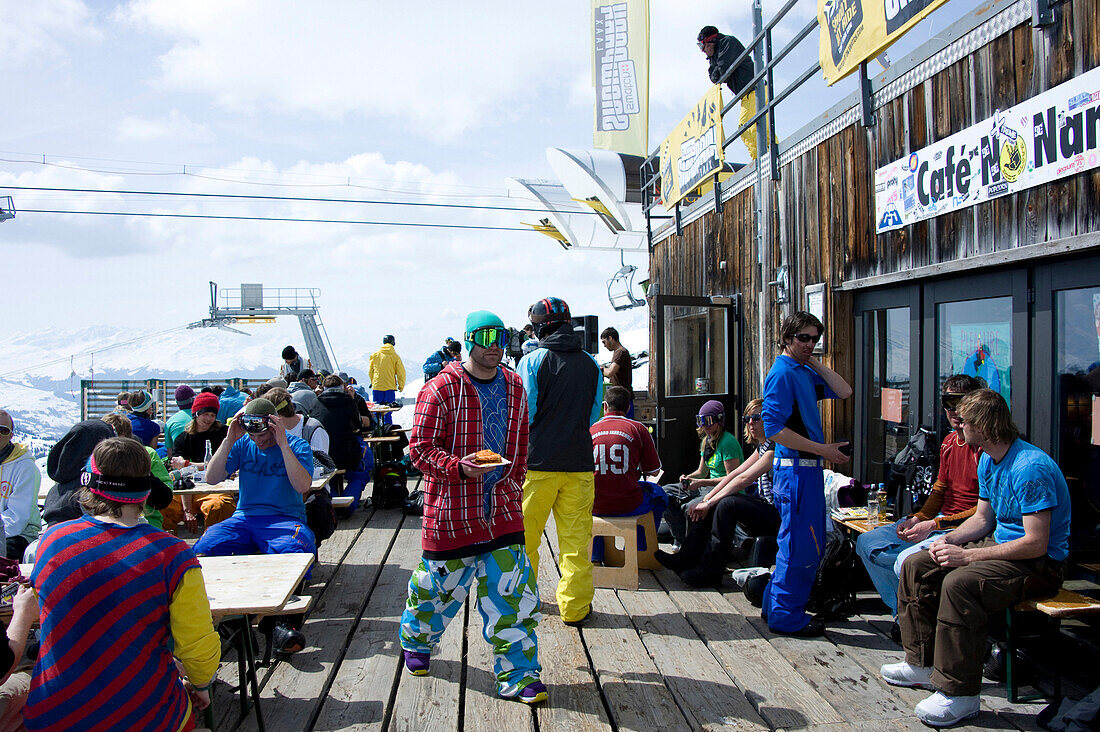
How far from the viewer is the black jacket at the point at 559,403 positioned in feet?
13.9

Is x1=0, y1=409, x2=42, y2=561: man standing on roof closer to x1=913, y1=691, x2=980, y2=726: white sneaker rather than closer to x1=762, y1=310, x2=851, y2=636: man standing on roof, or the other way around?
x1=762, y1=310, x2=851, y2=636: man standing on roof

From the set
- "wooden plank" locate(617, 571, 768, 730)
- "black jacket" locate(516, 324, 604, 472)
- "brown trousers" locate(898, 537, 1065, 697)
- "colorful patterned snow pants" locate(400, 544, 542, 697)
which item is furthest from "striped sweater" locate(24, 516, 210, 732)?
"brown trousers" locate(898, 537, 1065, 697)

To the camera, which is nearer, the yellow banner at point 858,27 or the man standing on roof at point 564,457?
the man standing on roof at point 564,457

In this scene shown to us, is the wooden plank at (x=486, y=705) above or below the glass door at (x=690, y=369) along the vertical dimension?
below

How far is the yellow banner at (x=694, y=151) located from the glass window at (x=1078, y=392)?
449cm

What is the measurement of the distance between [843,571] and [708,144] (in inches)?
204

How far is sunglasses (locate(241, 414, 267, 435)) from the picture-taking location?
408 cm

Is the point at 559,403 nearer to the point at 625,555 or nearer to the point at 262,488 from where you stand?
the point at 625,555

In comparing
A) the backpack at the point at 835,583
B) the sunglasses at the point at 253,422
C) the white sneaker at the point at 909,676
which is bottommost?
the white sneaker at the point at 909,676

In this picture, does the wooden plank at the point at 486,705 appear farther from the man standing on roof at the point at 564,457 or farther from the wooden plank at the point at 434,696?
the man standing on roof at the point at 564,457

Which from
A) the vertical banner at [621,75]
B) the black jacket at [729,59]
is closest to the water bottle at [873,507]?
the black jacket at [729,59]

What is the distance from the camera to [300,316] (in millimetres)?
34125

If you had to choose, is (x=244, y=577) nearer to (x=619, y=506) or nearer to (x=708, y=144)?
(x=619, y=506)

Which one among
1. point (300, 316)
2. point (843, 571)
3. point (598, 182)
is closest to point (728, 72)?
point (843, 571)
